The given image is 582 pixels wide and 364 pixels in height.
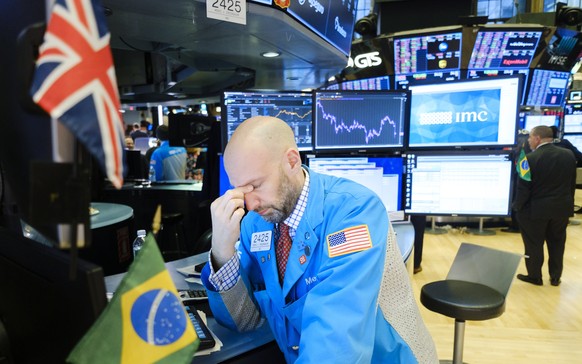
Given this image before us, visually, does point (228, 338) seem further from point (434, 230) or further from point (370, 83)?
point (370, 83)

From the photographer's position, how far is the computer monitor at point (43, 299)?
516mm

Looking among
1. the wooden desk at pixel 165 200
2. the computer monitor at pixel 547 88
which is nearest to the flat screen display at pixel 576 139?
the computer monitor at pixel 547 88

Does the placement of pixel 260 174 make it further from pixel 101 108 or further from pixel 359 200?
pixel 101 108

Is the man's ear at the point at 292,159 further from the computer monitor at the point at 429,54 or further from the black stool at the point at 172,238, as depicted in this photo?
the computer monitor at the point at 429,54

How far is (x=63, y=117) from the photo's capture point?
0.42m

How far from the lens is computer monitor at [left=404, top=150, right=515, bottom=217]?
241 cm

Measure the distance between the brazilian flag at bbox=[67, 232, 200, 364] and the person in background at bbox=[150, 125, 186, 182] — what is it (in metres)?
5.05

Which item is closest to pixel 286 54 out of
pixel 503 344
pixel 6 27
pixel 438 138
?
pixel 438 138

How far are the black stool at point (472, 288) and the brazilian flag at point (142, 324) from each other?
6.07 feet

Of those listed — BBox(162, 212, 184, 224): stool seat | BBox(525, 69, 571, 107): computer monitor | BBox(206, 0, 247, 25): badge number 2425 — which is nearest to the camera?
BBox(206, 0, 247, 25): badge number 2425

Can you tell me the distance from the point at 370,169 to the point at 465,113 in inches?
25.7

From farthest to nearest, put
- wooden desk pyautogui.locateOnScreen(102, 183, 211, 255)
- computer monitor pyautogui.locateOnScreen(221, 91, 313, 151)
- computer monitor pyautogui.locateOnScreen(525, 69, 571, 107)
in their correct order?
computer monitor pyautogui.locateOnScreen(525, 69, 571, 107), wooden desk pyautogui.locateOnScreen(102, 183, 211, 255), computer monitor pyautogui.locateOnScreen(221, 91, 313, 151)

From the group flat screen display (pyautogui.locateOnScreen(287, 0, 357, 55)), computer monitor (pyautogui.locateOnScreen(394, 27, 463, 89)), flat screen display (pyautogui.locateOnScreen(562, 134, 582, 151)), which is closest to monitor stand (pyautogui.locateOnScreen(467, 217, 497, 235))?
computer monitor (pyautogui.locateOnScreen(394, 27, 463, 89))

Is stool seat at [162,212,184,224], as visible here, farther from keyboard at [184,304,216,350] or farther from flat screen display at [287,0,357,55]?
keyboard at [184,304,216,350]
